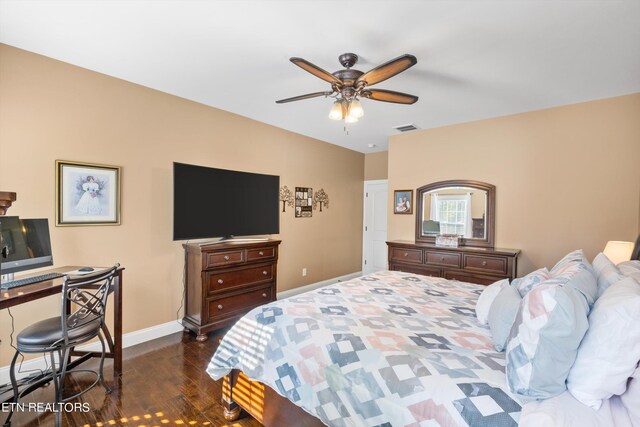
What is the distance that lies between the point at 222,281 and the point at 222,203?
3.10 feet

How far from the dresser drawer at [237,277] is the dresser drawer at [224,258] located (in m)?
0.10

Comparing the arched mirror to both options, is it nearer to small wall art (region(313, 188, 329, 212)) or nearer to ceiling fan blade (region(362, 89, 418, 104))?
small wall art (region(313, 188, 329, 212))

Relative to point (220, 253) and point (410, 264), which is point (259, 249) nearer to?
point (220, 253)

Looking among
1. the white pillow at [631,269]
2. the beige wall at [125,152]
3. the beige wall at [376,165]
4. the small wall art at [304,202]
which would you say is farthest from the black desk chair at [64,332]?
the beige wall at [376,165]

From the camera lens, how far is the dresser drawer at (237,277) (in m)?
3.25

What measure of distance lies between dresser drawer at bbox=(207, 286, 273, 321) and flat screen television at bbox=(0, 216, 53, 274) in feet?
4.79

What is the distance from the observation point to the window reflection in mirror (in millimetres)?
4023

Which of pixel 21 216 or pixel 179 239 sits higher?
pixel 21 216

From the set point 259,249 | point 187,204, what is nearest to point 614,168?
point 259,249

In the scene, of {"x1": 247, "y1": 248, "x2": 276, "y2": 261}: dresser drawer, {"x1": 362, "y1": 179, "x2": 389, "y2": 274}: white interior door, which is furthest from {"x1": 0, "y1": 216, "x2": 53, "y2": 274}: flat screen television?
{"x1": 362, "y1": 179, "x2": 389, "y2": 274}: white interior door

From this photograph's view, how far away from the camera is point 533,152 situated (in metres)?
3.63

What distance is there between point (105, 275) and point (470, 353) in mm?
2391

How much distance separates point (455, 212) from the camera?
4.20 meters

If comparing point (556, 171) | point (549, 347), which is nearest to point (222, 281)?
point (549, 347)
